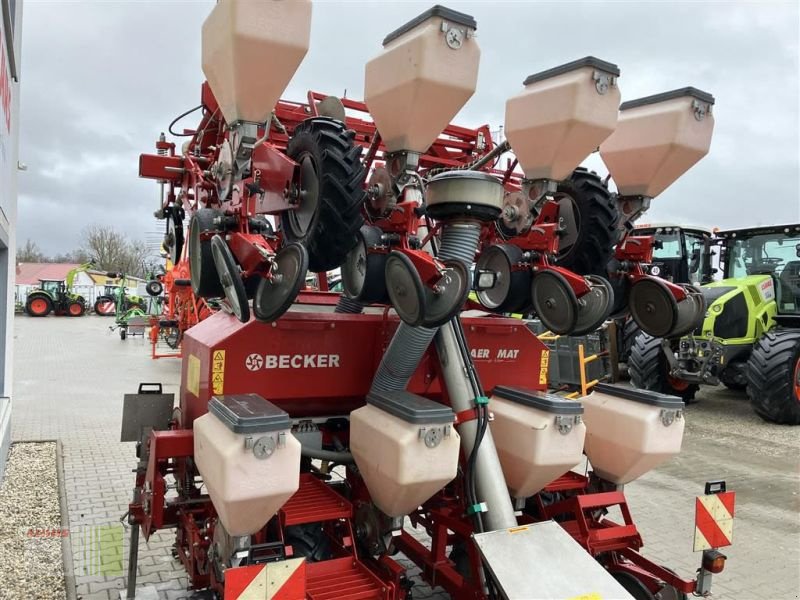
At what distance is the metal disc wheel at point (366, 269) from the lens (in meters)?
2.78

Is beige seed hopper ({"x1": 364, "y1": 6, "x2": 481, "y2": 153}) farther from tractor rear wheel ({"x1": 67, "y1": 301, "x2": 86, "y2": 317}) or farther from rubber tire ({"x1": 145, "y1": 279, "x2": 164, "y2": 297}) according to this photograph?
tractor rear wheel ({"x1": 67, "y1": 301, "x2": 86, "y2": 317})

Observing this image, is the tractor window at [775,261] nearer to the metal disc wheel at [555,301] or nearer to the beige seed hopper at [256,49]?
the metal disc wheel at [555,301]

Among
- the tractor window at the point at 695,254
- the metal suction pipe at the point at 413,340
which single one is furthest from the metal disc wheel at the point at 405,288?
the tractor window at the point at 695,254

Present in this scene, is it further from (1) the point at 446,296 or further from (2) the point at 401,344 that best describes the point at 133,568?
(1) the point at 446,296

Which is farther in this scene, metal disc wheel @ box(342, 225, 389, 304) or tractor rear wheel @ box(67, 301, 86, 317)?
tractor rear wheel @ box(67, 301, 86, 317)

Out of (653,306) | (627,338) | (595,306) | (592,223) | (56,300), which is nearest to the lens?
(595,306)

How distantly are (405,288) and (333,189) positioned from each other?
0.49m

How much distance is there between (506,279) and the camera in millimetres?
3195

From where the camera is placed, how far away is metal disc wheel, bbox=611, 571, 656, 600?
10.4ft

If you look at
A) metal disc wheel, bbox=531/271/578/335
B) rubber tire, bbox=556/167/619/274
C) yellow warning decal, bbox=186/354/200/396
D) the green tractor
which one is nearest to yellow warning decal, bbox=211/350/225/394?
yellow warning decal, bbox=186/354/200/396

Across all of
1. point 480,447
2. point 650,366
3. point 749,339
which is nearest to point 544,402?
point 480,447

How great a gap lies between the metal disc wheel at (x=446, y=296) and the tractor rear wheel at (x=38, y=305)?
30.4 meters

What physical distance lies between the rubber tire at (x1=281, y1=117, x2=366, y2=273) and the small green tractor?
97.3ft

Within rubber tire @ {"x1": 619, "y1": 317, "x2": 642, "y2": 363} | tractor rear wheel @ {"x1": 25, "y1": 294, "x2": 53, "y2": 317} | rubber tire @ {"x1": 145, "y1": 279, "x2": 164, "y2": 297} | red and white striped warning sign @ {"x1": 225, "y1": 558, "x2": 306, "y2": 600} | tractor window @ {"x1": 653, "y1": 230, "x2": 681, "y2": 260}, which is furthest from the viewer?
tractor rear wheel @ {"x1": 25, "y1": 294, "x2": 53, "y2": 317}
